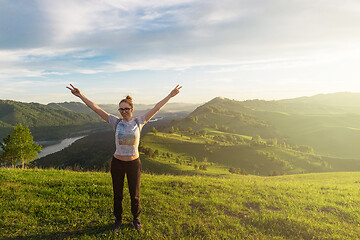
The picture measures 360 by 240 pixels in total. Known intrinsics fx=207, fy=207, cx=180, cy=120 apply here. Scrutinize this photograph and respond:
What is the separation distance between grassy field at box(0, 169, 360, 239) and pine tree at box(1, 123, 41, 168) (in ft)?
Answer: 143

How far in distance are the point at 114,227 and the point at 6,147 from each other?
52936mm

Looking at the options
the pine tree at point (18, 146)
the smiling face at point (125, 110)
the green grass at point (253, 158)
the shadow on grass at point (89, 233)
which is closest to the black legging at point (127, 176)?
the shadow on grass at point (89, 233)

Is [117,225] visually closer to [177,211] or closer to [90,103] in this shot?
[177,211]

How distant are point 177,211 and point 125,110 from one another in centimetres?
456

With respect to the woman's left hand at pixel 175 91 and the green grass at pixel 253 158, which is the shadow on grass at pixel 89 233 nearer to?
the woman's left hand at pixel 175 91

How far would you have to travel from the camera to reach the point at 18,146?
46.1 metres

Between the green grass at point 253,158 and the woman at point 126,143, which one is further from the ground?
the woman at point 126,143

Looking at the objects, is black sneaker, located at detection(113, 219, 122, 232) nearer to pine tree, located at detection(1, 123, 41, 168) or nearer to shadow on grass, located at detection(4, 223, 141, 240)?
shadow on grass, located at detection(4, 223, 141, 240)

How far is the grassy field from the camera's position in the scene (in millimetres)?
6676

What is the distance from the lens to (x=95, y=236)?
6289 millimetres

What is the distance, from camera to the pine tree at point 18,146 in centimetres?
4541

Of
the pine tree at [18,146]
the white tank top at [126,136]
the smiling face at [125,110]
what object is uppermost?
the smiling face at [125,110]

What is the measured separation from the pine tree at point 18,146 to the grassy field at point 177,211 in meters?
43.7

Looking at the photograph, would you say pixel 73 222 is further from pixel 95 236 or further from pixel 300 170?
pixel 300 170
